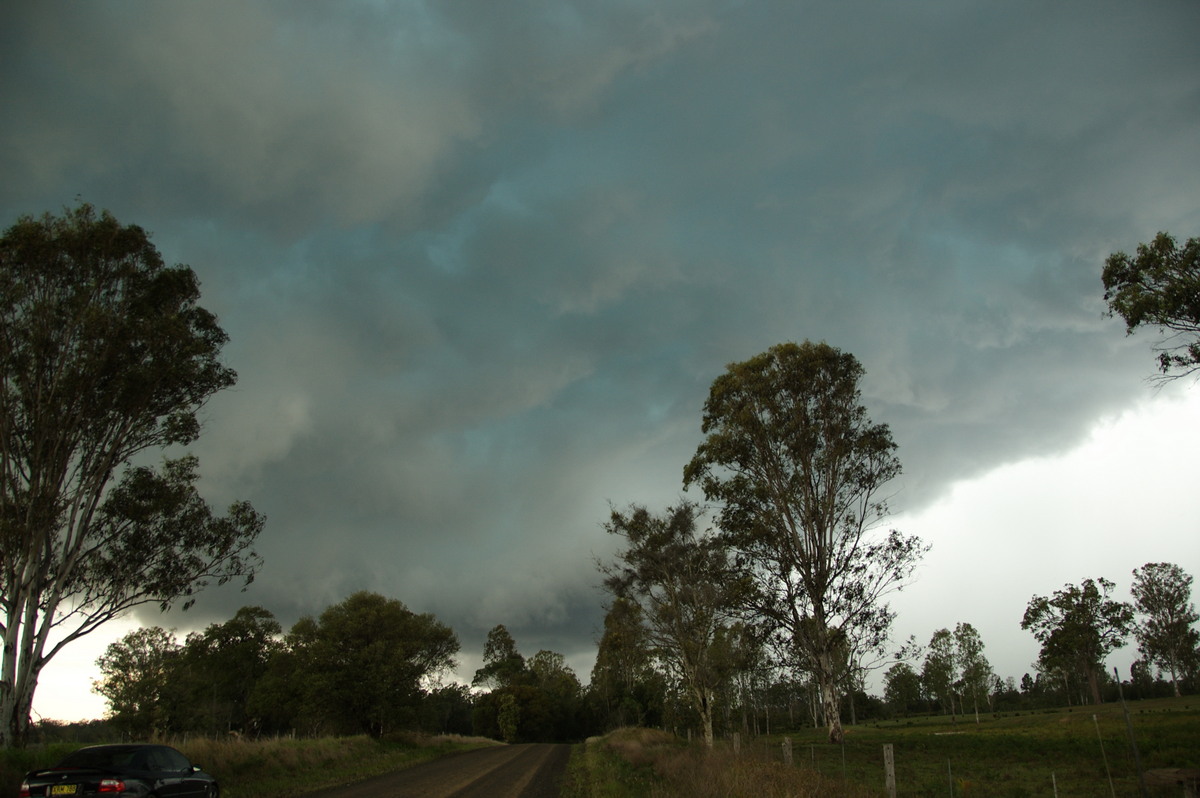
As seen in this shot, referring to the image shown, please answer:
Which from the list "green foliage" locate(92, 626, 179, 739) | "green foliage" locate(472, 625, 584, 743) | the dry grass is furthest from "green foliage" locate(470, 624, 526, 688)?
the dry grass

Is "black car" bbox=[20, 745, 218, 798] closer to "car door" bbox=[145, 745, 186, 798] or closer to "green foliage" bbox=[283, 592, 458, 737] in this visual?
"car door" bbox=[145, 745, 186, 798]

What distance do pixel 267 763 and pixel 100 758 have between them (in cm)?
1115

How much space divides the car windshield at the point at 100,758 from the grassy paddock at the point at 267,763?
12.4ft

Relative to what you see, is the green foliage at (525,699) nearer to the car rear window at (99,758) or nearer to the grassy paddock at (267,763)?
the grassy paddock at (267,763)

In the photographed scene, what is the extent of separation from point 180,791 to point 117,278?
17.4 meters

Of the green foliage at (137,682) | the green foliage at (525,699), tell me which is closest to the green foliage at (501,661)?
the green foliage at (525,699)

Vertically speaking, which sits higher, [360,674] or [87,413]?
[87,413]

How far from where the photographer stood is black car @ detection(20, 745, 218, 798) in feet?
31.7

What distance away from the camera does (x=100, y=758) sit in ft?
34.7

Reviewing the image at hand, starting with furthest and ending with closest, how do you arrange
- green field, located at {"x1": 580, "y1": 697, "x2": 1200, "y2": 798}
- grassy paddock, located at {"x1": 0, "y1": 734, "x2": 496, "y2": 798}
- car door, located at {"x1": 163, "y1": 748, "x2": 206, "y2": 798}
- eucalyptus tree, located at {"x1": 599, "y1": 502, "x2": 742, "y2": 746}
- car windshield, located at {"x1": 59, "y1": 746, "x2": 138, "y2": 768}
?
eucalyptus tree, located at {"x1": 599, "y1": 502, "x2": 742, "y2": 746} < grassy paddock, located at {"x1": 0, "y1": 734, "x2": 496, "y2": 798} < green field, located at {"x1": 580, "y1": 697, "x2": 1200, "y2": 798} < car door, located at {"x1": 163, "y1": 748, "x2": 206, "y2": 798} < car windshield, located at {"x1": 59, "y1": 746, "x2": 138, "y2": 768}

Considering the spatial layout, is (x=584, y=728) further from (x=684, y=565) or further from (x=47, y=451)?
(x=47, y=451)

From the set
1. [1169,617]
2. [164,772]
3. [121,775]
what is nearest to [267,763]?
[164,772]

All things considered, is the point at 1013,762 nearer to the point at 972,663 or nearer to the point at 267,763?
the point at 267,763

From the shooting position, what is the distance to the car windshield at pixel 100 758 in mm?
10383
